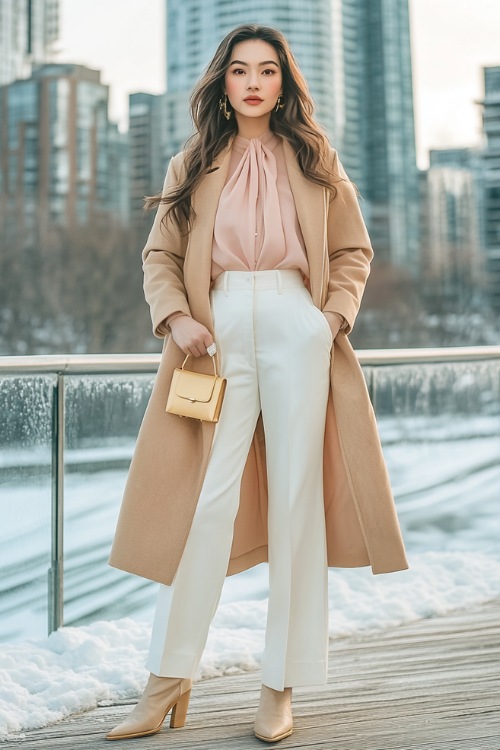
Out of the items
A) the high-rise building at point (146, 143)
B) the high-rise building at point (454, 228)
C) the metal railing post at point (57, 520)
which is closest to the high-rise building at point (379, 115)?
the high-rise building at point (454, 228)

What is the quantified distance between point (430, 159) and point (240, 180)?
4946cm

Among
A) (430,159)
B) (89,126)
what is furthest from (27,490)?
(430,159)

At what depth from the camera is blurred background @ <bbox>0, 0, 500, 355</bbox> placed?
30.4 metres

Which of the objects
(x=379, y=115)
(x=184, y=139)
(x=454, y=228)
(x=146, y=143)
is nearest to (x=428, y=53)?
(x=379, y=115)

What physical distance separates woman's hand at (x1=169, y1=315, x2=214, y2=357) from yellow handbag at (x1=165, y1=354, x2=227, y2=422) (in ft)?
0.16

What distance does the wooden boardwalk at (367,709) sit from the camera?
201 centimetres

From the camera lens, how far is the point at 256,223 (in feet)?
6.80

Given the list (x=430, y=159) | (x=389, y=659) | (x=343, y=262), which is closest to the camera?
(x=343, y=262)

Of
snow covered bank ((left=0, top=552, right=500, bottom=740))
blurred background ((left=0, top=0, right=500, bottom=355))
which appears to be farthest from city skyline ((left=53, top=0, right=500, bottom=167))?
snow covered bank ((left=0, top=552, right=500, bottom=740))

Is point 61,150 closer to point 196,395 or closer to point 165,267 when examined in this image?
point 165,267

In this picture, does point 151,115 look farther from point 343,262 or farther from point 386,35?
point 343,262

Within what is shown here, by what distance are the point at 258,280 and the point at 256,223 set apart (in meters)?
0.13

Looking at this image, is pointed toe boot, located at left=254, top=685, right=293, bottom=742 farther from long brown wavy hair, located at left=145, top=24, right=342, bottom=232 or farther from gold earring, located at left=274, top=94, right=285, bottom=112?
gold earring, located at left=274, top=94, right=285, bottom=112

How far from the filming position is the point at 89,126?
4338 cm
